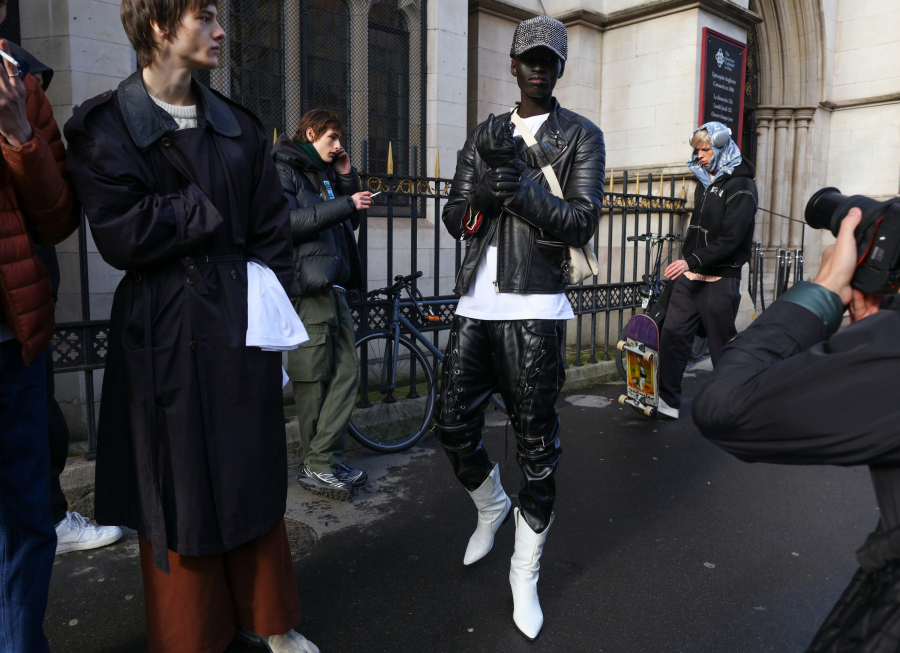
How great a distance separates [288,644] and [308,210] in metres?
2.26

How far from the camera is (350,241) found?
4.34 metres

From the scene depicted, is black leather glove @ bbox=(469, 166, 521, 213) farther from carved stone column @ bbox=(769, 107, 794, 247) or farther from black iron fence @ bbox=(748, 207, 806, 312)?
carved stone column @ bbox=(769, 107, 794, 247)

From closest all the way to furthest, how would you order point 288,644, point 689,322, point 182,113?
point 182,113, point 288,644, point 689,322

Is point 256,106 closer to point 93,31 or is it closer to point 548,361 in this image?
point 93,31

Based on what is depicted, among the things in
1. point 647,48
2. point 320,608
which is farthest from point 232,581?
point 647,48

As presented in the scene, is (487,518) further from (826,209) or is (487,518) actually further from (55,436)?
(826,209)

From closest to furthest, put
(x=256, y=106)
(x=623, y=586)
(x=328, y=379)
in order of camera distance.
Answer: (x=623, y=586) → (x=328, y=379) → (x=256, y=106)

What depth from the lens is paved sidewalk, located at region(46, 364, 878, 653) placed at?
273 cm

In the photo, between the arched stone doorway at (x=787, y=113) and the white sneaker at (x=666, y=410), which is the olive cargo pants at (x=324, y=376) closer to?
the white sneaker at (x=666, y=410)

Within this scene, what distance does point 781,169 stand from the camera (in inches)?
524

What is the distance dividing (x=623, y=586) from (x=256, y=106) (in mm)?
5872

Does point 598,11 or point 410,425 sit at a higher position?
point 598,11

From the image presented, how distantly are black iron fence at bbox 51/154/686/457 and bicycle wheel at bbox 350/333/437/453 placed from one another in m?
0.19

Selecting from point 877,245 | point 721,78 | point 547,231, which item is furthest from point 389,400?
point 721,78
